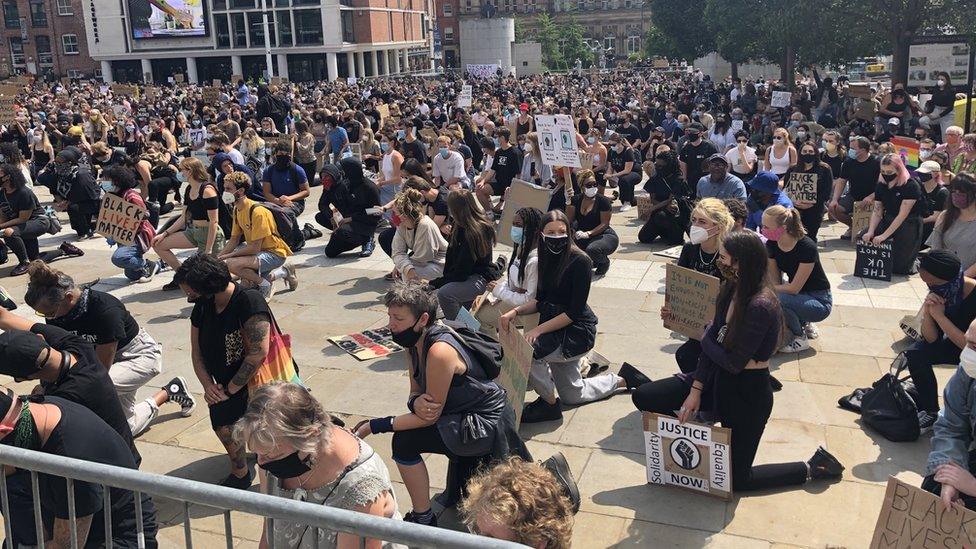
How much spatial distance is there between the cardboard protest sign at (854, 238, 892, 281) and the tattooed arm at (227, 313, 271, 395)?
767 centimetres

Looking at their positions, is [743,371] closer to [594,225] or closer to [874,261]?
[594,225]

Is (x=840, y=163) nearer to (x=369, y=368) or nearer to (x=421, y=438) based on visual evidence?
(x=369, y=368)

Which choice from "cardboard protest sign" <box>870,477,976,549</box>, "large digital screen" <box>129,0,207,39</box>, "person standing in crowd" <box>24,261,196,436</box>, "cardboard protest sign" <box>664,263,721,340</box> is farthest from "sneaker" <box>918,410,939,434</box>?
"large digital screen" <box>129,0,207,39</box>

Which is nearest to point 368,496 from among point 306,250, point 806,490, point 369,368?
point 806,490

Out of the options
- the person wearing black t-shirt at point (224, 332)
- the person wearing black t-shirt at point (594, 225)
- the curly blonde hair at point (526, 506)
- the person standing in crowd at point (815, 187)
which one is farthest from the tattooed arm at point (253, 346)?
the person standing in crowd at point (815, 187)

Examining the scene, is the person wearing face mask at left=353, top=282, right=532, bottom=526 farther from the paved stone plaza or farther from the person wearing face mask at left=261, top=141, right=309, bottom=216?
the person wearing face mask at left=261, top=141, right=309, bottom=216

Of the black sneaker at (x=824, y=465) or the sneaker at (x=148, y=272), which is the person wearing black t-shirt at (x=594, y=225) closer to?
the black sneaker at (x=824, y=465)

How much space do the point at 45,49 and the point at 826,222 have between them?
95.7 meters

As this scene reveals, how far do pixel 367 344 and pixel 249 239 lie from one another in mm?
1894

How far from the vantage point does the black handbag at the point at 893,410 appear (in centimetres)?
590

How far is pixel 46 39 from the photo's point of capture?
90.3m

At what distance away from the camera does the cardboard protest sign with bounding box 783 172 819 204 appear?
1064cm

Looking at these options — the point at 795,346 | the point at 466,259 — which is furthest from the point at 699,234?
the point at 466,259

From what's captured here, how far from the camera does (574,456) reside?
234 inches
